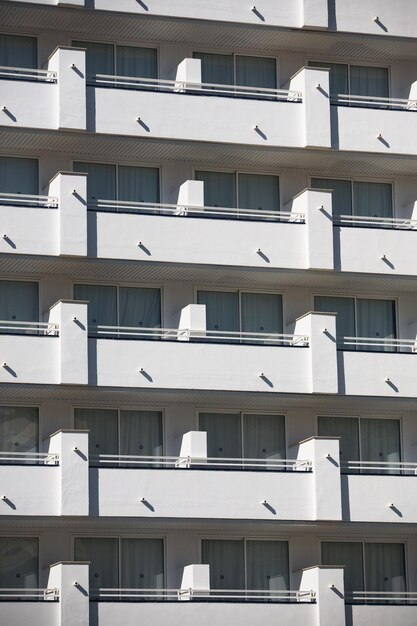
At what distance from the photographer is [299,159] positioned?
1797 inches

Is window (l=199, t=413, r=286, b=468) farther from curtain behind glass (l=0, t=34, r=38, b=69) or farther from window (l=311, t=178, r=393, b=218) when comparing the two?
curtain behind glass (l=0, t=34, r=38, b=69)

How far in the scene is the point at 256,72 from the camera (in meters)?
46.8

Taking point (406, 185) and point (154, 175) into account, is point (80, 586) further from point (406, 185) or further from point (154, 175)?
point (406, 185)

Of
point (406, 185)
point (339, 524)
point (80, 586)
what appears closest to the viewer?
point (80, 586)

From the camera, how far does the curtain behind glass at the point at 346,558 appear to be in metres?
44.3

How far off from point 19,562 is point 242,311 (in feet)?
28.3

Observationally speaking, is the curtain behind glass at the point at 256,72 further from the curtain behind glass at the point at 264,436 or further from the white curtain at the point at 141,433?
the white curtain at the point at 141,433

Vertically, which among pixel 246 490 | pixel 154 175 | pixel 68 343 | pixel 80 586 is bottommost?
pixel 80 586

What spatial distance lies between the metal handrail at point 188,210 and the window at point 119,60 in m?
3.39

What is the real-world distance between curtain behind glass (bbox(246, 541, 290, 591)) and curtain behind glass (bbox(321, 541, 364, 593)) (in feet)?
3.68

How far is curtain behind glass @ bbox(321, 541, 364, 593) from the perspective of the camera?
4434 centimetres

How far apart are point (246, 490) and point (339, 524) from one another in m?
2.51

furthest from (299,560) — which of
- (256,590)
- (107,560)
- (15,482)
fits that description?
(15,482)

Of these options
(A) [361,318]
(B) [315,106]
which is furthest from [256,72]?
(A) [361,318]
